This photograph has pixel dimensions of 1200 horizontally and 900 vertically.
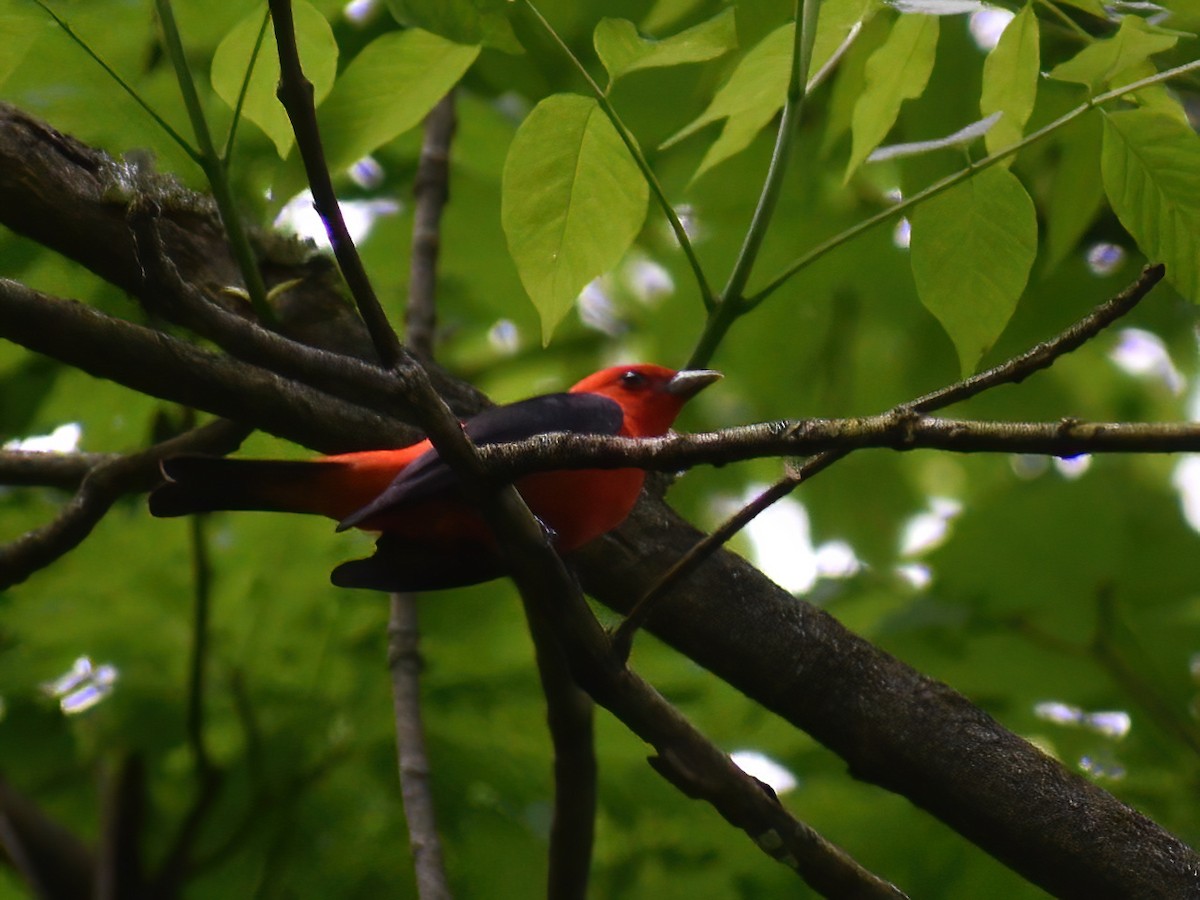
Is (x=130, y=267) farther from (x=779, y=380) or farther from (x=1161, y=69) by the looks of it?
(x=1161, y=69)

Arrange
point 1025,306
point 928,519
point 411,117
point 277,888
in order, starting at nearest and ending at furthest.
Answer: point 411,117 → point 277,888 → point 1025,306 → point 928,519

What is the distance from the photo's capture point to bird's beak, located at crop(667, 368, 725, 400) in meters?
3.12

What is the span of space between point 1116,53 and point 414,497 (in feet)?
5.02

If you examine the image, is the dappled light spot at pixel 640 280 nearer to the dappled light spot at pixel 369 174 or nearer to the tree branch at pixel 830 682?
the dappled light spot at pixel 369 174

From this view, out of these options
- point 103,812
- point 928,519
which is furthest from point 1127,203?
point 103,812

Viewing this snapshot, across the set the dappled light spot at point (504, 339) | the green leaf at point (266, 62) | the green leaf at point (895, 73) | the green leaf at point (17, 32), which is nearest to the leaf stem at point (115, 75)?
the green leaf at point (17, 32)

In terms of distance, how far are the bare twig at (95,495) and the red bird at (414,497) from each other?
0.83 feet

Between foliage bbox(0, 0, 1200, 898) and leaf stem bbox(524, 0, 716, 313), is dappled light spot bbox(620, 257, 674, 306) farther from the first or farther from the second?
leaf stem bbox(524, 0, 716, 313)

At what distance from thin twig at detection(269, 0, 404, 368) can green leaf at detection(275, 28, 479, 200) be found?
0.90 m

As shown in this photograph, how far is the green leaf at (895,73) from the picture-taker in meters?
2.38

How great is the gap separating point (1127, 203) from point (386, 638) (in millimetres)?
2334

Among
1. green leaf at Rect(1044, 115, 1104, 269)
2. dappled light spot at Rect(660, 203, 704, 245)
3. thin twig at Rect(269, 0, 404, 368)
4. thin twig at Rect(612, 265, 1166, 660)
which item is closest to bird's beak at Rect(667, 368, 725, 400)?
dappled light spot at Rect(660, 203, 704, 245)

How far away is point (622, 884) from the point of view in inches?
144

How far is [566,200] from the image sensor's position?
2.35 metres
